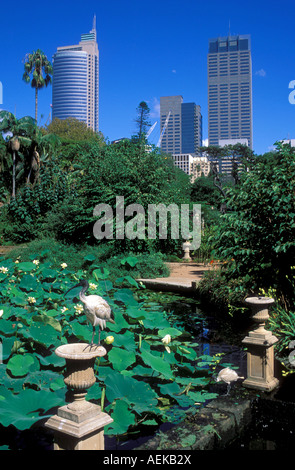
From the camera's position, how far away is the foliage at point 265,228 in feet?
15.2

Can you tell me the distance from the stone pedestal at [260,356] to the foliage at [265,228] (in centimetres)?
125

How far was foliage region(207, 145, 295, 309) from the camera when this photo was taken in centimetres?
462

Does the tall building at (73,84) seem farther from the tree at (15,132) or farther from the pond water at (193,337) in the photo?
the pond water at (193,337)

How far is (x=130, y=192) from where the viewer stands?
11.3 meters

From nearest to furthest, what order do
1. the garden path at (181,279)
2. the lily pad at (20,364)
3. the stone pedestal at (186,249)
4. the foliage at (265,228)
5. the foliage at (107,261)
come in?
the lily pad at (20,364)
the foliage at (265,228)
the garden path at (181,279)
the foliage at (107,261)
the stone pedestal at (186,249)

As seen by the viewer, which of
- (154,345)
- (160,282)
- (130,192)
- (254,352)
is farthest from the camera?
(130,192)

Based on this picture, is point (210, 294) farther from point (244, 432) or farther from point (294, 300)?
point (244, 432)

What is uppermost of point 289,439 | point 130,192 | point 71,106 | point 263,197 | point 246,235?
point 71,106

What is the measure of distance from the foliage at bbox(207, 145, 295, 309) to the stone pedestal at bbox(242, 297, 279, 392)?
1253 millimetres

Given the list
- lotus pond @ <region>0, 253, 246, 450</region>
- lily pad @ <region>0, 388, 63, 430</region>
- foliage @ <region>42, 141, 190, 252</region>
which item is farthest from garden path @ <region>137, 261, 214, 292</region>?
lily pad @ <region>0, 388, 63, 430</region>

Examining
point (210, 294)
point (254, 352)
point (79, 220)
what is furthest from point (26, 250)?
point (254, 352)

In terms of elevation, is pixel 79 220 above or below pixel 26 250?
above

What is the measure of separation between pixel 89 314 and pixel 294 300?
2985 mm

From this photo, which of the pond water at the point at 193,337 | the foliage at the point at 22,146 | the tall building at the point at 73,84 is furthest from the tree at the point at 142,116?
the tall building at the point at 73,84
